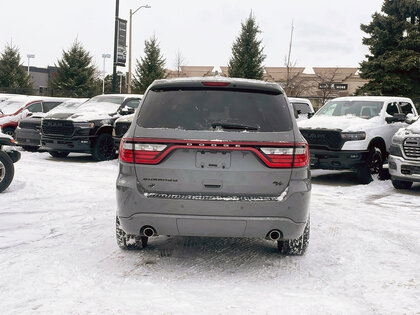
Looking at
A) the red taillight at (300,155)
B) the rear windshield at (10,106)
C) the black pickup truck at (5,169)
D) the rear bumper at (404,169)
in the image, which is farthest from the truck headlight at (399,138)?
the rear windshield at (10,106)

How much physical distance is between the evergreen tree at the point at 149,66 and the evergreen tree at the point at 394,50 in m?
24.0

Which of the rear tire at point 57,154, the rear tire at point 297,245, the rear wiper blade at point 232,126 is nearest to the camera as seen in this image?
the rear wiper blade at point 232,126

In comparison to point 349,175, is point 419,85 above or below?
above

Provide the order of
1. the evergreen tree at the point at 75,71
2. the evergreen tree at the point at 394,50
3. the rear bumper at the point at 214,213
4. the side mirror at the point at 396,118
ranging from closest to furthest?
the rear bumper at the point at 214,213
the side mirror at the point at 396,118
the evergreen tree at the point at 394,50
the evergreen tree at the point at 75,71

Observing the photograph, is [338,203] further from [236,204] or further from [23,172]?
[23,172]

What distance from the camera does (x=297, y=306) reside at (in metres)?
4.06

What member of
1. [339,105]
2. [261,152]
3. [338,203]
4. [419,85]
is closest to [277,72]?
[419,85]

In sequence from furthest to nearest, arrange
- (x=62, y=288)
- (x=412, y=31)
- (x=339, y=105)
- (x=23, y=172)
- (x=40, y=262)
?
→ 1. (x=412, y=31)
2. (x=339, y=105)
3. (x=23, y=172)
4. (x=40, y=262)
5. (x=62, y=288)

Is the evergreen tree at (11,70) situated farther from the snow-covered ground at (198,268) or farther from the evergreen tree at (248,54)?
the snow-covered ground at (198,268)

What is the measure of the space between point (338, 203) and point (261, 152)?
4.84m

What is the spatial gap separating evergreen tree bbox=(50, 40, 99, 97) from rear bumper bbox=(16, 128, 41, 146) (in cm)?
3480

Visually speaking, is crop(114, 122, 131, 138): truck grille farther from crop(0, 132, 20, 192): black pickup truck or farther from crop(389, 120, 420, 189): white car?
crop(389, 120, 420, 189): white car

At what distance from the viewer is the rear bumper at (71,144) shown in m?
14.1

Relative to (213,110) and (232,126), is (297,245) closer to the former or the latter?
(232,126)
